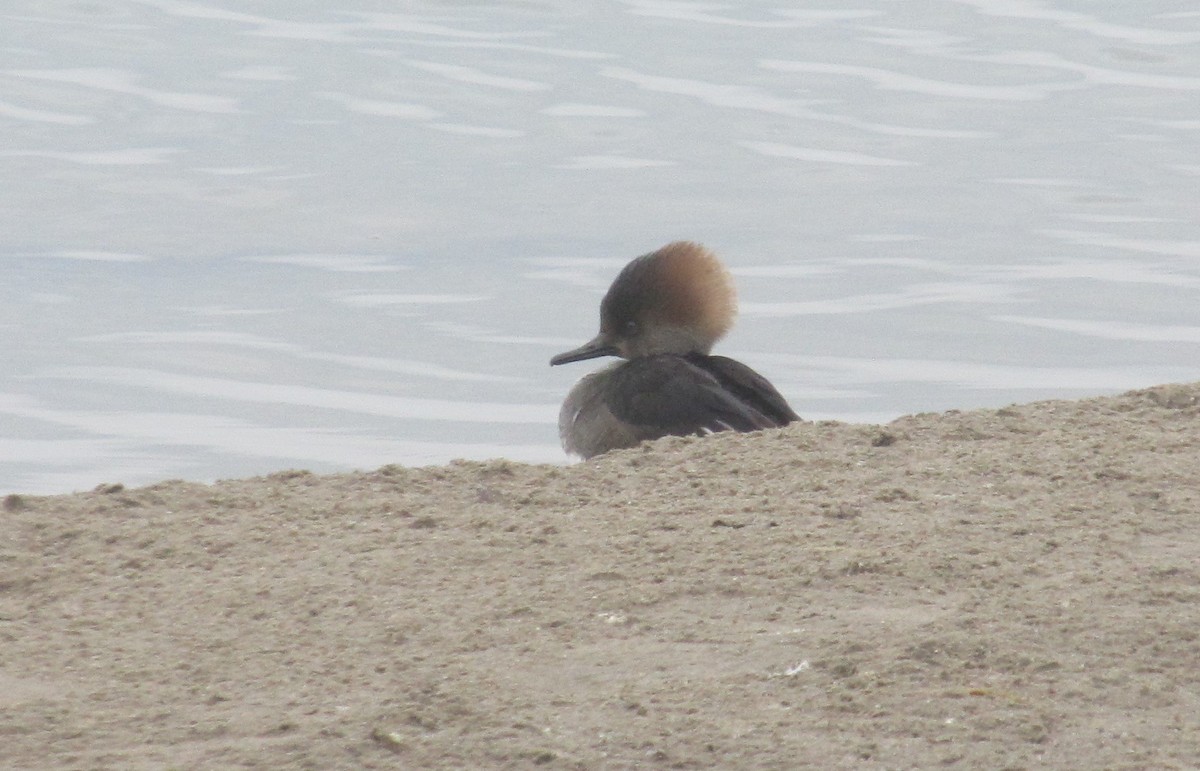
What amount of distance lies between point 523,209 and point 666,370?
710 cm

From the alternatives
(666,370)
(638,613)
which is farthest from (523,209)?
(638,613)

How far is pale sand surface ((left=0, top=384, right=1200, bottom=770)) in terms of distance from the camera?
3.23 meters

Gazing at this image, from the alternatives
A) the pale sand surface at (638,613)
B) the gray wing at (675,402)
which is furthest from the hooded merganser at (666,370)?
the pale sand surface at (638,613)

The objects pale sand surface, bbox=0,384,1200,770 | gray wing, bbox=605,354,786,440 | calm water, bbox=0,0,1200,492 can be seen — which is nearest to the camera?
pale sand surface, bbox=0,384,1200,770

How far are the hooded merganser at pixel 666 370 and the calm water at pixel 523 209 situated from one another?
1.52 metres

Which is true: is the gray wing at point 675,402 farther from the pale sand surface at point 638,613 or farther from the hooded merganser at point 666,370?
the pale sand surface at point 638,613

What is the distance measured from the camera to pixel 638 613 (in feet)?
12.5

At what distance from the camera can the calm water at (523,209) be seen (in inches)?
393

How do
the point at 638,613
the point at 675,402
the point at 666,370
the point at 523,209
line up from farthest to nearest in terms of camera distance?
the point at 523,209, the point at 666,370, the point at 675,402, the point at 638,613

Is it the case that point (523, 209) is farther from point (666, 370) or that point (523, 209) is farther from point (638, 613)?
point (638, 613)

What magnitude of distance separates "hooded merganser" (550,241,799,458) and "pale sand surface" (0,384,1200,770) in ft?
4.10

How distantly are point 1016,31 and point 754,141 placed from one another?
5338 millimetres

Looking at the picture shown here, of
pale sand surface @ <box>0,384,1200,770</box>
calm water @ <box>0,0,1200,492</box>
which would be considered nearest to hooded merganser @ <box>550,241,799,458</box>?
pale sand surface @ <box>0,384,1200,770</box>

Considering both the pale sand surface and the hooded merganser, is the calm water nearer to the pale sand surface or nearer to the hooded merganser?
the hooded merganser
